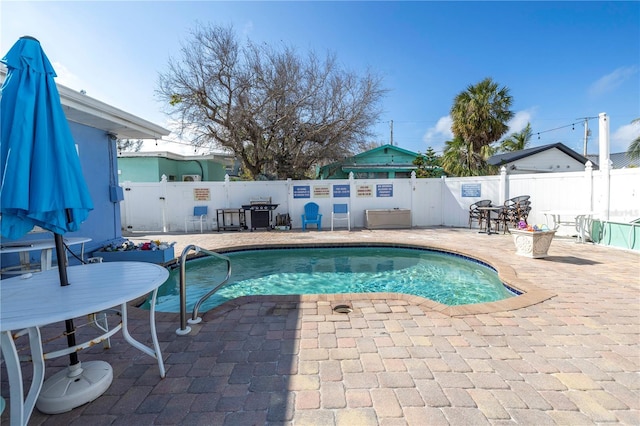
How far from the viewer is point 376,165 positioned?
1608 centimetres

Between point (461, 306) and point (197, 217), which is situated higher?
point (197, 217)

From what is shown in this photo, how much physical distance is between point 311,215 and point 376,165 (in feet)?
25.0

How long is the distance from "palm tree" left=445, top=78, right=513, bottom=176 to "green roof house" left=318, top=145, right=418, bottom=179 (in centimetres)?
299

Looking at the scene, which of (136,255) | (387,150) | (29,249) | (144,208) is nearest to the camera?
(29,249)

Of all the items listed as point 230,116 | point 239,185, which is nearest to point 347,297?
point 239,185

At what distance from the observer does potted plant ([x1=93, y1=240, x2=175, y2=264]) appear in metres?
4.99

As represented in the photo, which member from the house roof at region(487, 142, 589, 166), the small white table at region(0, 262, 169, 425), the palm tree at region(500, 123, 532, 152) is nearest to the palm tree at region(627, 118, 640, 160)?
the house roof at region(487, 142, 589, 166)

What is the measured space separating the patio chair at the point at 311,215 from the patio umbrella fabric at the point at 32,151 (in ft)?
27.0

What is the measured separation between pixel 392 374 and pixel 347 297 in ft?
4.95

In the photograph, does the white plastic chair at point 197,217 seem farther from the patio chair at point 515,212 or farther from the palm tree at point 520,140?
the palm tree at point 520,140

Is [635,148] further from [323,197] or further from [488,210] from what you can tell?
[323,197]

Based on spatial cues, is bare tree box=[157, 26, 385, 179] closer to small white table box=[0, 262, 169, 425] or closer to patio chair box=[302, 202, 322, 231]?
patio chair box=[302, 202, 322, 231]

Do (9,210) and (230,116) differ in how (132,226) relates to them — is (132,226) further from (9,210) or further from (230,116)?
(9,210)

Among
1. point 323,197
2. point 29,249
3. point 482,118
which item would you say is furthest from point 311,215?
point 482,118
